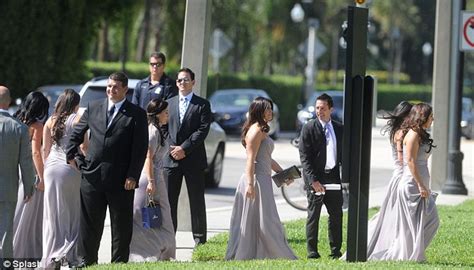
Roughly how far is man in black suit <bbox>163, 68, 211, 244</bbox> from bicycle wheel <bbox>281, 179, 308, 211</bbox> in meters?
4.37

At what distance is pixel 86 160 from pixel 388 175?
1776cm

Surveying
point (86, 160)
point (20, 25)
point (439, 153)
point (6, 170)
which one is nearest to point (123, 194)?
point (86, 160)

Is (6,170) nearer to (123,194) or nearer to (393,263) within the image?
(123,194)

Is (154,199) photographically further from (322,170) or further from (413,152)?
(413,152)

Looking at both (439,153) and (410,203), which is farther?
(439,153)

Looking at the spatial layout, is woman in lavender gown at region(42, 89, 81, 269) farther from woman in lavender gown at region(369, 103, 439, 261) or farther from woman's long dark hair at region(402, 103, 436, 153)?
woman's long dark hair at region(402, 103, 436, 153)

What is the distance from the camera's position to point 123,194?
457 inches

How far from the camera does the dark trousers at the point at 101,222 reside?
38.2ft

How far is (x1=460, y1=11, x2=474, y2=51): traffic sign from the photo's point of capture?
20000 millimetres

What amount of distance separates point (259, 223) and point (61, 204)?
198cm

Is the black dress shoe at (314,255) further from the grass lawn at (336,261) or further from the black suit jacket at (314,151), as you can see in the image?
the black suit jacket at (314,151)

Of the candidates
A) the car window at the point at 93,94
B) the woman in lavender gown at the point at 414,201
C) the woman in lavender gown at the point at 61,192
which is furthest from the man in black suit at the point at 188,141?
the car window at the point at 93,94

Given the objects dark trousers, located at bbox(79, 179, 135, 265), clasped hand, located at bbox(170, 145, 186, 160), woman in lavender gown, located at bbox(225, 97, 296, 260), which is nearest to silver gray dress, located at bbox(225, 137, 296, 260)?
woman in lavender gown, located at bbox(225, 97, 296, 260)

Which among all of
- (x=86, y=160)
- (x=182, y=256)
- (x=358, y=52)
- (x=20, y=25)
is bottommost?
(x=182, y=256)
